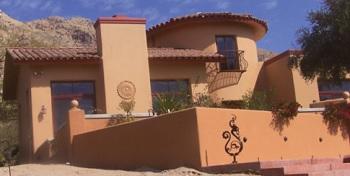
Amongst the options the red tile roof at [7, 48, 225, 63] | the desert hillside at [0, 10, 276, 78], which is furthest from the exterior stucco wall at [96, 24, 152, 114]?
the desert hillside at [0, 10, 276, 78]

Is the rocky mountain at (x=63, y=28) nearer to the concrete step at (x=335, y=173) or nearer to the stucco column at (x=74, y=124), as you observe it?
the stucco column at (x=74, y=124)

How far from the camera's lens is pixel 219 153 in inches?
539

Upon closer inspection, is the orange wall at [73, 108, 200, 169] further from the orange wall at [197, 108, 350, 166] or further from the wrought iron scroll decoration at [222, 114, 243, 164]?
the wrought iron scroll decoration at [222, 114, 243, 164]

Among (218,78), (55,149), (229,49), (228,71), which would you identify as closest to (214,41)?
(229,49)

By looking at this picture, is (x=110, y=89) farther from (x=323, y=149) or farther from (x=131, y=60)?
(x=323, y=149)

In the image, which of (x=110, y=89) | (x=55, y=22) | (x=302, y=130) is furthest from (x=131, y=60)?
(x=55, y=22)

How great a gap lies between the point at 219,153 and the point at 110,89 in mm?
7536

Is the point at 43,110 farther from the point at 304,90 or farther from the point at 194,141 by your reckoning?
the point at 304,90

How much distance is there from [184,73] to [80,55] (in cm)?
410

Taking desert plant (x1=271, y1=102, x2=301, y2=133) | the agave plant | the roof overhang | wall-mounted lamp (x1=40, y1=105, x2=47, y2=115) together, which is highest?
the roof overhang

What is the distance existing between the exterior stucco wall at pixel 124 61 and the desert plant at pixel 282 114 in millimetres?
5796

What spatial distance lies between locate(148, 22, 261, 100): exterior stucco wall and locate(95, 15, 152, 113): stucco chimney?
4627 millimetres

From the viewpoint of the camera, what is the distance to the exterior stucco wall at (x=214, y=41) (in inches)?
989

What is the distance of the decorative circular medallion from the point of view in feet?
67.3
